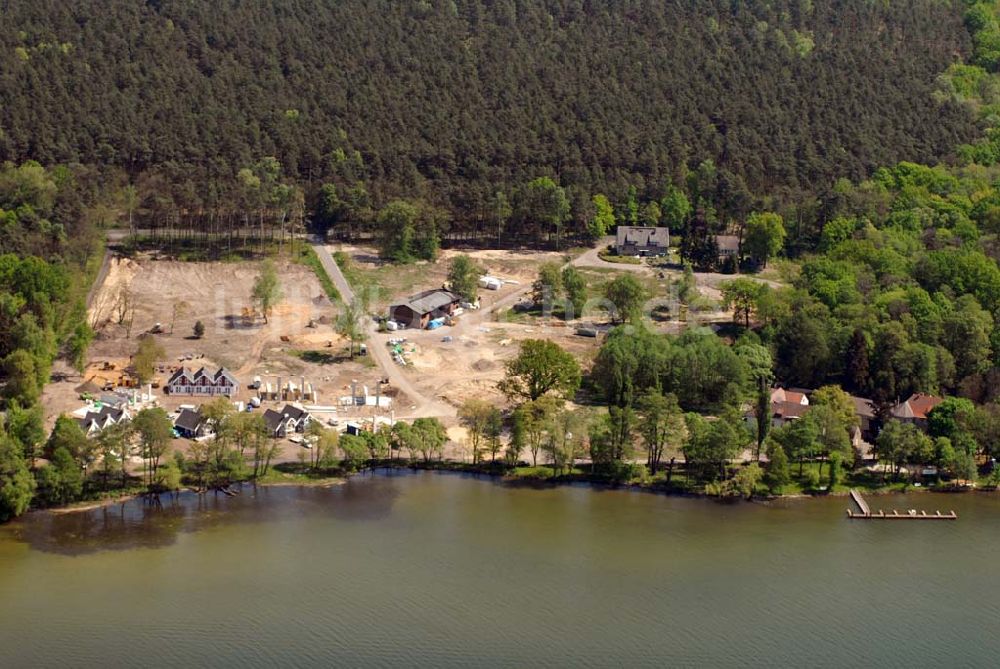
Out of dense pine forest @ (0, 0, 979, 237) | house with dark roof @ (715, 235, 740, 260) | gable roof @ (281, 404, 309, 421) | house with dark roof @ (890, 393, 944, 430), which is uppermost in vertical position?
dense pine forest @ (0, 0, 979, 237)

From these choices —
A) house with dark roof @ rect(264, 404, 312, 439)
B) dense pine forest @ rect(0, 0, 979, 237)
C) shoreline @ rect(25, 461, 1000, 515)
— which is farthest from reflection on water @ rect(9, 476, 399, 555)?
dense pine forest @ rect(0, 0, 979, 237)

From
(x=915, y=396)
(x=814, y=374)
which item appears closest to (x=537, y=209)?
(x=814, y=374)

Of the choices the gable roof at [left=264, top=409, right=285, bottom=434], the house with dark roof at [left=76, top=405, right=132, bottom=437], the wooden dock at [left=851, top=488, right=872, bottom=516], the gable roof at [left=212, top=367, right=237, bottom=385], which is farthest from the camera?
the gable roof at [left=212, top=367, right=237, bottom=385]

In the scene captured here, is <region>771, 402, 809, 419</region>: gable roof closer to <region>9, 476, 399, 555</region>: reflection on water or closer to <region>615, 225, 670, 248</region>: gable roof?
<region>9, 476, 399, 555</region>: reflection on water

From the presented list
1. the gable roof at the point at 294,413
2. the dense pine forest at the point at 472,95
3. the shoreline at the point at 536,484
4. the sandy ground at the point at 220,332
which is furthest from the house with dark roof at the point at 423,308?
the shoreline at the point at 536,484

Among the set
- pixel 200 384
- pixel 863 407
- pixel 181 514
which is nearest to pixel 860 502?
pixel 863 407

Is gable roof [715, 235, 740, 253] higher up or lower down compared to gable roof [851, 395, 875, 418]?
higher up
